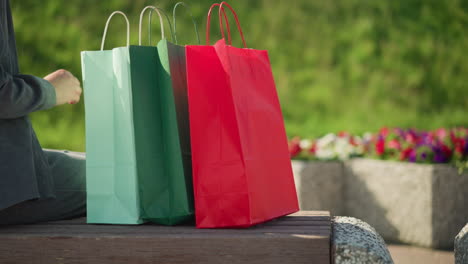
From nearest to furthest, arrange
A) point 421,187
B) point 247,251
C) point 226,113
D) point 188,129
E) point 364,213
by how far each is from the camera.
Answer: point 247,251 < point 226,113 < point 188,129 < point 421,187 < point 364,213

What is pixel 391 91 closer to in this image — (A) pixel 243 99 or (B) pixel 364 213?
(B) pixel 364 213

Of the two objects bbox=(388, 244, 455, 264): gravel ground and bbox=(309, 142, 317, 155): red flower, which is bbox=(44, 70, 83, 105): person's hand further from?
bbox=(309, 142, 317, 155): red flower

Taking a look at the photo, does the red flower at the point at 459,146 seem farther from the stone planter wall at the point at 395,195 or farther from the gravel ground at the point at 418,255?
the gravel ground at the point at 418,255

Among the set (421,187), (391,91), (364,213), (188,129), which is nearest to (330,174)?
(364,213)

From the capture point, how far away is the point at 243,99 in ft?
5.24

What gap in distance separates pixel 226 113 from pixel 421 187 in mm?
2578

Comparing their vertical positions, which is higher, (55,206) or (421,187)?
(55,206)

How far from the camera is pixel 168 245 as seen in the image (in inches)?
57.8

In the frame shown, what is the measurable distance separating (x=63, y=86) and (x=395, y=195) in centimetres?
282

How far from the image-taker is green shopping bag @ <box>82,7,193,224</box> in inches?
63.1

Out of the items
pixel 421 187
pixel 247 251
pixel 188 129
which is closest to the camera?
Result: pixel 247 251

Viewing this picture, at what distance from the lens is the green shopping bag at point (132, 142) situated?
1.60 m

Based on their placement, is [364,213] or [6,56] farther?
[364,213]

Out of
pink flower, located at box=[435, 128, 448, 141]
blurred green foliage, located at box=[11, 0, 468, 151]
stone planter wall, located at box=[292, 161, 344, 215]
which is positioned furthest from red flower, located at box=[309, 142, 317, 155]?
blurred green foliage, located at box=[11, 0, 468, 151]
